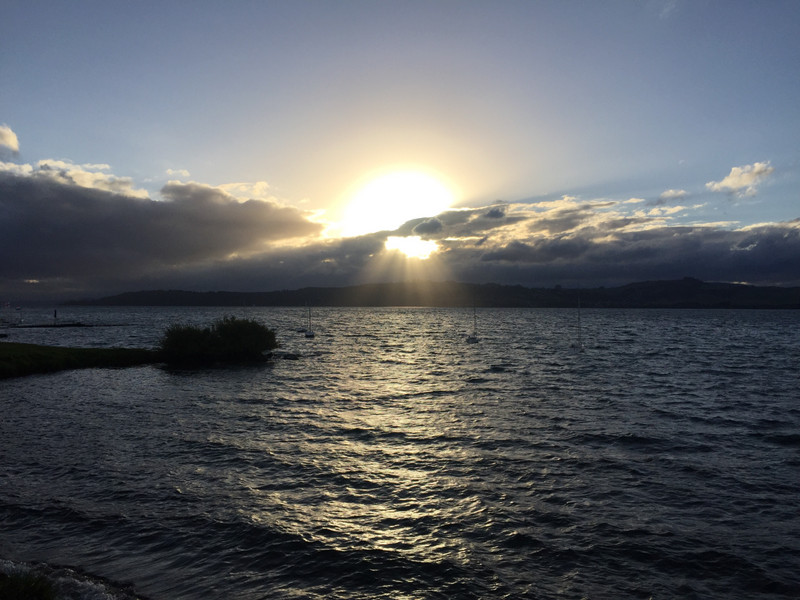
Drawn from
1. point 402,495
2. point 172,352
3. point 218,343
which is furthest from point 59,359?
point 402,495

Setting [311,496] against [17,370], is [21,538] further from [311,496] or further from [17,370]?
[17,370]

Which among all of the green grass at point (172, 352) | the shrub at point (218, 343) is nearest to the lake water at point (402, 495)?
the green grass at point (172, 352)

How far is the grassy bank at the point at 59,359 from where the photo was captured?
5531 cm

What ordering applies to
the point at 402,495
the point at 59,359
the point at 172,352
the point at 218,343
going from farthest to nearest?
the point at 218,343
the point at 172,352
the point at 59,359
the point at 402,495

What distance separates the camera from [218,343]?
7256 cm

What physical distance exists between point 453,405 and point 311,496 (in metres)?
22.5

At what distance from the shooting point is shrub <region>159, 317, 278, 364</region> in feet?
228

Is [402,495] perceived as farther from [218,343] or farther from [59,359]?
[218,343]

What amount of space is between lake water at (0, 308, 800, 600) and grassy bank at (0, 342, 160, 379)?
15.1m

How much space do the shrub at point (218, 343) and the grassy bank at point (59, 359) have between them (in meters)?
3.17

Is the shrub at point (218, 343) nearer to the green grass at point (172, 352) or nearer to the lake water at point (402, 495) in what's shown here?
the green grass at point (172, 352)

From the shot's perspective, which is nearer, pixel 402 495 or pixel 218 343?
pixel 402 495

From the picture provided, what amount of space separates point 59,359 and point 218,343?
62.4 ft

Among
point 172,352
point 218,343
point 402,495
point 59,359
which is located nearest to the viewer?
point 402,495
